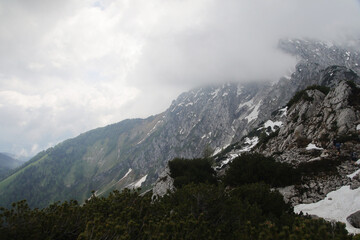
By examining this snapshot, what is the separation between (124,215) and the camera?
912cm

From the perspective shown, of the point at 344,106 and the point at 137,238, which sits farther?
the point at 344,106

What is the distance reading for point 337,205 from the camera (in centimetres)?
1502

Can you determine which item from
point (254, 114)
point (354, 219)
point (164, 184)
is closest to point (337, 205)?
point (354, 219)

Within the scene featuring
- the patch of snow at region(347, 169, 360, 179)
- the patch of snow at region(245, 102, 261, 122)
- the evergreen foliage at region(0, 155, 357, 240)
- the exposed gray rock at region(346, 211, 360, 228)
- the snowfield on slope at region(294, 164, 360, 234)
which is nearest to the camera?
the evergreen foliage at region(0, 155, 357, 240)

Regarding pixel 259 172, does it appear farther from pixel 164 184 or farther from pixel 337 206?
pixel 164 184

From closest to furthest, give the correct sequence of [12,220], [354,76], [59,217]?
1. [12,220]
2. [59,217]
3. [354,76]


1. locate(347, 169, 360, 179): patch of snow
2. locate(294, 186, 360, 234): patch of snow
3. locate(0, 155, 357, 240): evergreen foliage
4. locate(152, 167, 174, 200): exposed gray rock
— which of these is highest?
locate(0, 155, 357, 240): evergreen foliage

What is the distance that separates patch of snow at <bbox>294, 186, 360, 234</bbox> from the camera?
14.0m

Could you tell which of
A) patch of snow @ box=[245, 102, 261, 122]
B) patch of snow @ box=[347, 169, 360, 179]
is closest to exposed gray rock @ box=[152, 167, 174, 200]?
patch of snow @ box=[347, 169, 360, 179]

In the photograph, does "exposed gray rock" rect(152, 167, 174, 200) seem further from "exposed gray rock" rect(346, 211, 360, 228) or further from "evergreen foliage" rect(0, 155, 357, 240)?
"exposed gray rock" rect(346, 211, 360, 228)

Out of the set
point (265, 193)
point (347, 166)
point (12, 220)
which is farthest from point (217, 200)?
point (347, 166)

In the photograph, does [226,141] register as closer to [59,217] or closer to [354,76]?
[354,76]

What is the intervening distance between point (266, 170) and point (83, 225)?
1817 cm

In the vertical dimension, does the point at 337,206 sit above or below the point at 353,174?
below
